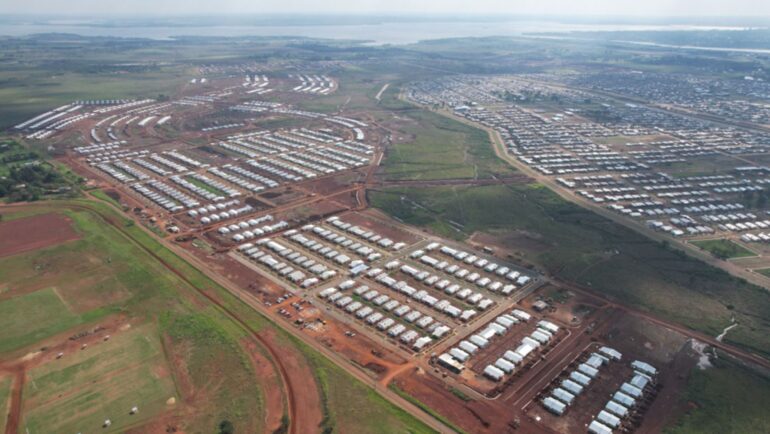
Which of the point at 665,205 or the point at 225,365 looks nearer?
the point at 225,365

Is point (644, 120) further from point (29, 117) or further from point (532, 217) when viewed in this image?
point (29, 117)

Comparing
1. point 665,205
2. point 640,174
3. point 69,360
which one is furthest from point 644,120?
point 69,360

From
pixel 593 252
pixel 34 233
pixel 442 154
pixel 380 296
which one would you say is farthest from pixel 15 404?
pixel 442 154

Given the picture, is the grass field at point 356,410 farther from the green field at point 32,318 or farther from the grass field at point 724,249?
the grass field at point 724,249

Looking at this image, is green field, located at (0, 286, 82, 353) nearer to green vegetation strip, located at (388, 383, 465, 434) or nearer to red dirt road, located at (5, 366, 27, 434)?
red dirt road, located at (5, 366, 27, 434)

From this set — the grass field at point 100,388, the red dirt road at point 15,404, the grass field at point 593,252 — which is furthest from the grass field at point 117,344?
the grass field at point 593,252

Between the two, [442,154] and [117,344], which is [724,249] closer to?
[442,154]

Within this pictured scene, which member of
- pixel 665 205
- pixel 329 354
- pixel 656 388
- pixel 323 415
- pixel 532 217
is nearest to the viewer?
pixel 323 415
